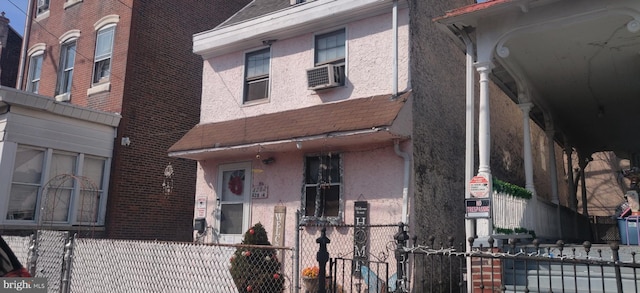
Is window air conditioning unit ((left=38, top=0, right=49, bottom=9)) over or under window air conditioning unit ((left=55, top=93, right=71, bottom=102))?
over

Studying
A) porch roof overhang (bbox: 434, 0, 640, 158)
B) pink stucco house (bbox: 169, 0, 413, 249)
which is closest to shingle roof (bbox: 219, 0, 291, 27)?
pink stucco house (bbox: 169, 0, 413, 249)

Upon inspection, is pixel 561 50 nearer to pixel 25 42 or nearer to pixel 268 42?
pixel 268 42

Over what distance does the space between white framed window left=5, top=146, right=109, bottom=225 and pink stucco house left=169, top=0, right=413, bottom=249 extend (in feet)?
9.63

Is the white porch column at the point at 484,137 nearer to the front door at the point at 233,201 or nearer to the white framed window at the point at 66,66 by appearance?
the front door at the point at 233,201

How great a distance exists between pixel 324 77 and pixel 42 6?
1248cm

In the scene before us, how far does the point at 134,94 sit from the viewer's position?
12.9 m

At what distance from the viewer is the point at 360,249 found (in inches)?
344

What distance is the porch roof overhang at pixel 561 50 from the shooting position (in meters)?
6.62

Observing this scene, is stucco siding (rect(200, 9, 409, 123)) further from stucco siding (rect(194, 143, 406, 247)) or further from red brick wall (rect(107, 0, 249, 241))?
red brick wall (rect(107, 0, 249, 241))

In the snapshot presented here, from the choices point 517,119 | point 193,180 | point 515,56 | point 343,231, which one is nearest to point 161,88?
point 193,180

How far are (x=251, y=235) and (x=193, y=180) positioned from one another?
6.76 metres

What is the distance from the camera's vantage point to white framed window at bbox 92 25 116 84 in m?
13.6

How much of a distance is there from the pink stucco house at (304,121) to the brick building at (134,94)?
7.56 feet

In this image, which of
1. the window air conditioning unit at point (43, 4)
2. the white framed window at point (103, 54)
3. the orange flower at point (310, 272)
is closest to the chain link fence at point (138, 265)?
the orange flower at point (310, 272)
